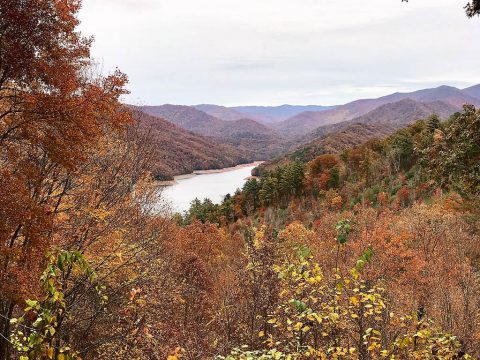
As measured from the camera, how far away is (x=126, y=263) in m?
13.0

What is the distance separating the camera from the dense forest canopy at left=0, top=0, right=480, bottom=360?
616 centimetres

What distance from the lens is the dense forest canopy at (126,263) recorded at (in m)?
6.16

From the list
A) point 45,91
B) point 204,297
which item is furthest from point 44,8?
point 204,297

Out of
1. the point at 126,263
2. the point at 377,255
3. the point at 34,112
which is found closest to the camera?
the point at 34,112

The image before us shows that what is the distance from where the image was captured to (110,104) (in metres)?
10.5

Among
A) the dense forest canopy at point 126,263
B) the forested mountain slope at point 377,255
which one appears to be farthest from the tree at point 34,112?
the forested mountain slope at point 377,255

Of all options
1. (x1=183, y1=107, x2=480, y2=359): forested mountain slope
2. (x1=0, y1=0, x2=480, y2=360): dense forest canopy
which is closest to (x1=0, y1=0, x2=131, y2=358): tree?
(x1=0, y1=0, x2=480, y2=360): dense forest canopy

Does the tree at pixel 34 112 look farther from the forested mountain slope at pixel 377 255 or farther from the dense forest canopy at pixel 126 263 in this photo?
the forested mountain slope at pixel 377 255

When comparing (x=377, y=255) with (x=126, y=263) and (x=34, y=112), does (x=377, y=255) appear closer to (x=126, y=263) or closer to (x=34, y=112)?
(x=126, y=263)

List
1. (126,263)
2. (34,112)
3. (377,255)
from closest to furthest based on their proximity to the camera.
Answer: (34,112) → (126,263) → (377,255)

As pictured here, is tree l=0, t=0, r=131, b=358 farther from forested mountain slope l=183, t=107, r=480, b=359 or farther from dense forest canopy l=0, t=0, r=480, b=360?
forested mountain slope l=183, t=107, r=480, b=359

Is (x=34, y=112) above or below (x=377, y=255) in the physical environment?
above

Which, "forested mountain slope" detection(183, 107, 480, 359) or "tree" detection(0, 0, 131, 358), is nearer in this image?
"forested mountain slope" detection(183, 107, 480, 359)

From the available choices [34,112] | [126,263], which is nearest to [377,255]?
[126,263]
